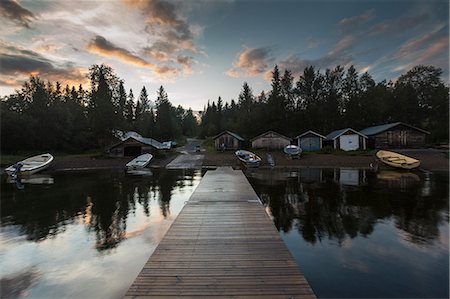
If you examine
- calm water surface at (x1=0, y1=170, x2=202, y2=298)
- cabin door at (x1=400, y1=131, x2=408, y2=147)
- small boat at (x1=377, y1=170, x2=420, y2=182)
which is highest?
cabin door at (x1=400, y1=131, x2=408, y2=147)

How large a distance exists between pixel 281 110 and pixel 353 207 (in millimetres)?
45418

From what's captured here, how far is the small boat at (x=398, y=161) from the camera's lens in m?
27.2

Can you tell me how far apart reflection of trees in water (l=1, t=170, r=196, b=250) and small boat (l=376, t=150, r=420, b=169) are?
76.7 feet

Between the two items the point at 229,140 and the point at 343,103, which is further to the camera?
the point at 343,103

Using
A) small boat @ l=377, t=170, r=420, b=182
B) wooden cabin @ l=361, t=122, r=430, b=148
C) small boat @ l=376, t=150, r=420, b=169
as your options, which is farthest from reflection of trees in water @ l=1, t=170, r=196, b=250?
wooden cabin @ l=361, t=122, r=430, b=148

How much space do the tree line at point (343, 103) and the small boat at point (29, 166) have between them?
39.5 m

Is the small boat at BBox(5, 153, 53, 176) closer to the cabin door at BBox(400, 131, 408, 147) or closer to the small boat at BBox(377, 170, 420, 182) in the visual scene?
the small boat at BBox(377, 170, 420, 182)

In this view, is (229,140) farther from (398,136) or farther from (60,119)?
(60,119)

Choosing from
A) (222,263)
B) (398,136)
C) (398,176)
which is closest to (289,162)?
(398,176)

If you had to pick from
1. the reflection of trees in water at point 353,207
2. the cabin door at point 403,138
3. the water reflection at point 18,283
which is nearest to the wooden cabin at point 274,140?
the cabin door at point 403,138

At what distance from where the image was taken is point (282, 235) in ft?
34.0

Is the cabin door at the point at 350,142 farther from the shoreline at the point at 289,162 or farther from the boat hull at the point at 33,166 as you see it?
the boat hull at the point at 33,166

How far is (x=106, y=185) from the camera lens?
21.9 metres

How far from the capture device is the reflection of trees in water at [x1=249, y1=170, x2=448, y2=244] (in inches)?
422
